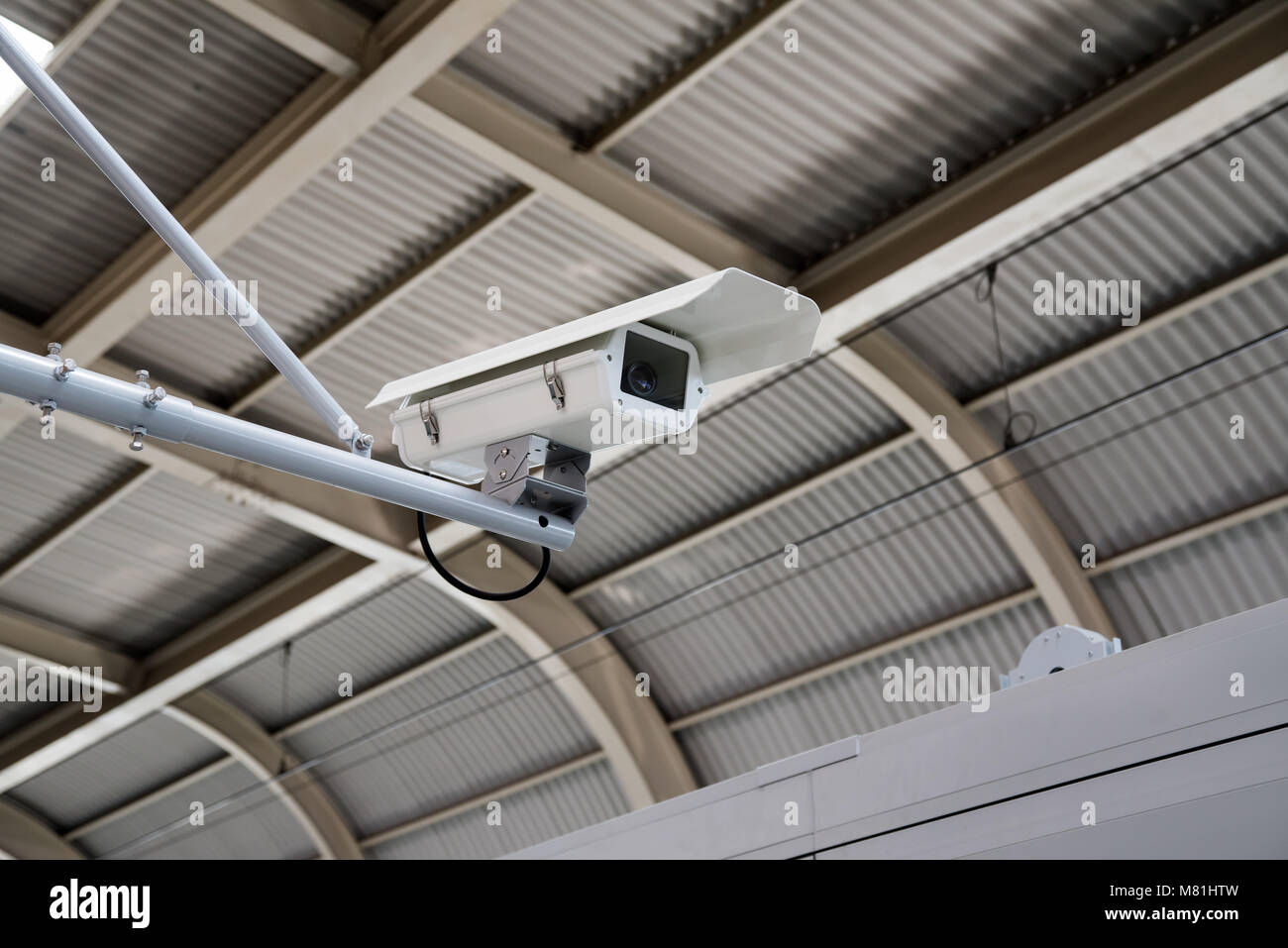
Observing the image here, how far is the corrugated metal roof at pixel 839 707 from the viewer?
13.8 m

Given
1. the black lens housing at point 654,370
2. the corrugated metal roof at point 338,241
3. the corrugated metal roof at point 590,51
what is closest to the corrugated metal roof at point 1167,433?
the corrugated metal roof at point 590,51

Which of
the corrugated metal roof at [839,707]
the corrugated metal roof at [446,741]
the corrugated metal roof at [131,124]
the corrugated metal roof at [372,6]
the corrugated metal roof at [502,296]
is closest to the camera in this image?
the corrugated metal roof at [372,6]

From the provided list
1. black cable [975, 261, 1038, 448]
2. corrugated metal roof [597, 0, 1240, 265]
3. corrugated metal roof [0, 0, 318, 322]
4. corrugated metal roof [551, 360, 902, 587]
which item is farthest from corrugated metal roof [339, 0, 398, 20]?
black cable [975, 261, 1038, 448]

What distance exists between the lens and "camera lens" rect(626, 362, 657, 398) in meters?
3.92

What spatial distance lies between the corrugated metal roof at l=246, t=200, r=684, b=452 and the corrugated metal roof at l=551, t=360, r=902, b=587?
6.67 feet

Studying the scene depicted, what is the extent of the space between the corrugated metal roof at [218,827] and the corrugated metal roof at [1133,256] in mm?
13539

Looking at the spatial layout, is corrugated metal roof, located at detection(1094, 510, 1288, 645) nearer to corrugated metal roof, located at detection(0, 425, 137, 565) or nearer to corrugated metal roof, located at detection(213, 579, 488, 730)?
corrugated metal roof, located at detection(213, 579, 488, 730)

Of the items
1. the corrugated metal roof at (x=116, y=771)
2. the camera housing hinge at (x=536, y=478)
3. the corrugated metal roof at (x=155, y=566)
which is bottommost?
the camera housing hinge at (x=536, y=478)

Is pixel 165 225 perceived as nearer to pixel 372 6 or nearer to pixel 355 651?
pixel 372 6

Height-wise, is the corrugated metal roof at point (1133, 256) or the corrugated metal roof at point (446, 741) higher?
the corrugated metal roof at point (1133, 256)

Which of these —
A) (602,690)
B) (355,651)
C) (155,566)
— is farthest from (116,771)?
(602,690)

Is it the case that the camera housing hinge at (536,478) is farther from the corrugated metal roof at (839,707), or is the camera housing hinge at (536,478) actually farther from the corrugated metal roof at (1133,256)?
the corrugated metal roof at (839,707)

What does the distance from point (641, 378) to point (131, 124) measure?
8.25 meters
